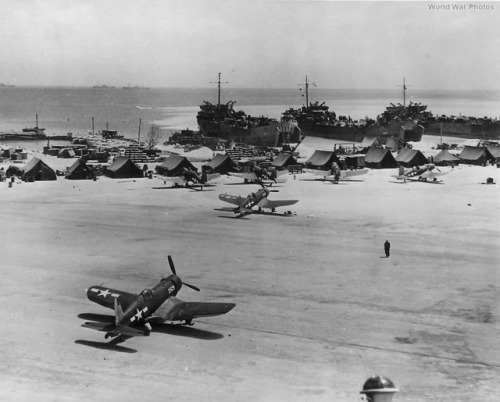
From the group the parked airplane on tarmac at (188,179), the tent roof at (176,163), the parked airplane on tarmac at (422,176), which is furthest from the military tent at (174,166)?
the parked airplane on tarmac at (422,176)

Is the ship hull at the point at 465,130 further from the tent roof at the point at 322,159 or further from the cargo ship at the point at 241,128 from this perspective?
the tent roof at the point at 322,159

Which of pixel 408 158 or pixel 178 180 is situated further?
pixel 408 158

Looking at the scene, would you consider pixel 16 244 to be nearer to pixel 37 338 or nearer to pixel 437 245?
pixel 37 338

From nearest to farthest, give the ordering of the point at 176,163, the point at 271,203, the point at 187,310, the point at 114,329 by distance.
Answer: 1. the point at 114,329
2. the point at 187,310
3. the point at 271,203
4. the point at 176,163

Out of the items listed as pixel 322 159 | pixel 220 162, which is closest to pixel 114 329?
pixel 220 162

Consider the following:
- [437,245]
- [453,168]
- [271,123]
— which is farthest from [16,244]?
[271,123]

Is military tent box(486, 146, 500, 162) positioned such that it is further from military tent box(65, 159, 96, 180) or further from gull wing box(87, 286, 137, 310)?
A: gull wing box(87, 286, 137, 310)

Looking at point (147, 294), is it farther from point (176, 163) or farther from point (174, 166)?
point (176, 163)

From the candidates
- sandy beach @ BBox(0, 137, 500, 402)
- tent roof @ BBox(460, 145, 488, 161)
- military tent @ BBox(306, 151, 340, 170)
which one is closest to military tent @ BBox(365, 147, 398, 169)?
military tent @ BBox(306, 151, 340, 170)
